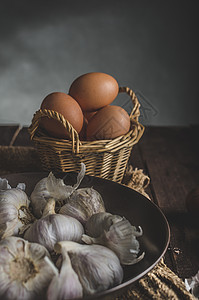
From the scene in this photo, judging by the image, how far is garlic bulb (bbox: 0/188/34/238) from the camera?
56 centimetres

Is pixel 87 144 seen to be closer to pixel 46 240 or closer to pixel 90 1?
pixel 46 240

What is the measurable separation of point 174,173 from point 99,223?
0.67 m

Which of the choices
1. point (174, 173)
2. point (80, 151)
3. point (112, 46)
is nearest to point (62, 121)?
point (80, 151)

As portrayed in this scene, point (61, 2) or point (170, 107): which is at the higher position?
point (61, 2)

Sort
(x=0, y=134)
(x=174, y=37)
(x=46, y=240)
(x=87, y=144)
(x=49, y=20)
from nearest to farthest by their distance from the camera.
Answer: (x=46, y=240) < (x=87, y=144) < (x=0, y=134) < (x=174, y=37) < (x=49, y=20)

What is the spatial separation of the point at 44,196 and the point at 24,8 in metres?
1.78

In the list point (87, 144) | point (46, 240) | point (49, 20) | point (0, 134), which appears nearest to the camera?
point (46, 240)

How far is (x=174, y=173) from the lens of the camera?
3.89 ft

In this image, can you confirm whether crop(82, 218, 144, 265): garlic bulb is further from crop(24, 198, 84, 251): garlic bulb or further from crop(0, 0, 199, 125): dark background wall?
crop(0, 0, 199, 125): dark background wall

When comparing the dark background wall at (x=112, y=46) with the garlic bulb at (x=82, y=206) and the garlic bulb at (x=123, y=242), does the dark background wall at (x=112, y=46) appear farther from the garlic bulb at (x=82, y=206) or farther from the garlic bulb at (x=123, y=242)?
the garlic bulb at (x=123, y=242)

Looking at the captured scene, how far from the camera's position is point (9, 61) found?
2293 mm

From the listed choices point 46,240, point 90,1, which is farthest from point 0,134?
point 90,1

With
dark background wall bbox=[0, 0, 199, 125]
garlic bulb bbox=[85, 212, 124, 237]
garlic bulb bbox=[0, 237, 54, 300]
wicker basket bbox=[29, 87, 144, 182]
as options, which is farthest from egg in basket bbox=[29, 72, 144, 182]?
dark background wall bbox=[0, 0, 199, 125]

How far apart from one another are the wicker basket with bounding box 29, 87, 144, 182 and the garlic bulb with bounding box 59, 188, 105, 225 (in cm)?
20
